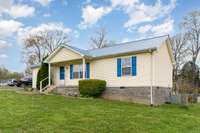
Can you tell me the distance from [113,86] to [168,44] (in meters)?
5.30

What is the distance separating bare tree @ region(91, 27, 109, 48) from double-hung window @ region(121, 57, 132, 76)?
28.0 metres

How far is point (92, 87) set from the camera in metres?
16.4

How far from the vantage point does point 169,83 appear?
57.5 feet

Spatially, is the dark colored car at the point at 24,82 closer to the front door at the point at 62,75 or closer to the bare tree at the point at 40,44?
the front door at the point at 62,75

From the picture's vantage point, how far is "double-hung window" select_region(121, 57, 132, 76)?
15.9 meters

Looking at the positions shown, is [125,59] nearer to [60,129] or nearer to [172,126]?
[172,126]

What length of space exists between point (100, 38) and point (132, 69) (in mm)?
29531

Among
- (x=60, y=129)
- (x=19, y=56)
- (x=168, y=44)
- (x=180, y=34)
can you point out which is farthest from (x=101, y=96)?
(x=19, y=56)

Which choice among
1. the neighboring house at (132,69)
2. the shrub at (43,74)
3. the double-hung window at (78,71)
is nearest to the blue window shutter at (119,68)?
the neighboring house at (132,69)

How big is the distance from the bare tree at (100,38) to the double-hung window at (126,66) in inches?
1103

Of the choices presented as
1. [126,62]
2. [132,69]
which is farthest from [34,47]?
[132,69]

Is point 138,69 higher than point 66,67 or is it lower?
lower

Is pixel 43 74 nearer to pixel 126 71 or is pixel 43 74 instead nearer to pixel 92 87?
pixel 92 87

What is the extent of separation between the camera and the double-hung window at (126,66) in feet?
52.1
